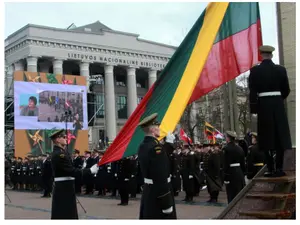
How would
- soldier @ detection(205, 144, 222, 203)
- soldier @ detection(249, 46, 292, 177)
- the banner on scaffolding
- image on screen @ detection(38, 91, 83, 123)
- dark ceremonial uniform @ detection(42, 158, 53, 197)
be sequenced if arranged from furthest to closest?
image on screen @ detection(38, 91, 83, 123)
the banner on scaffolding
dark ceremonial uniform @ detection(42, 158, 53, 197)
soldier @ detection(205, 144, 222, 203)
soldier @ detection(249, 46, 292, 177)

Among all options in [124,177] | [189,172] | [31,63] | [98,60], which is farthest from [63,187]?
[98,60]

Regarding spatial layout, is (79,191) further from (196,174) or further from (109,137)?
(109,137)

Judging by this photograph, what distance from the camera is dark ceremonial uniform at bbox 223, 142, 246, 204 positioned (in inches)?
326

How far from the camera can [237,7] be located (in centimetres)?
743

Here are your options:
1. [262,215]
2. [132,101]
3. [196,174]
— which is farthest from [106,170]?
[132,101]

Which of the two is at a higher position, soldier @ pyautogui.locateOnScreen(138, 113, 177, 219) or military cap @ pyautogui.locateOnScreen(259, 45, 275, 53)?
military cap @ pyautogui.locateOnScreen(259, 45, 275, 53)

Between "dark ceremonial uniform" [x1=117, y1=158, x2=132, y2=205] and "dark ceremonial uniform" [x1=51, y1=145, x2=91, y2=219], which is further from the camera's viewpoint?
"dark ceremonial uniform" [x1=117, y1=158, x2=132, y2=205]

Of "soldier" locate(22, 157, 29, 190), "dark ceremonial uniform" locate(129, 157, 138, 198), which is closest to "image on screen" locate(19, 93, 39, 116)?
"soldier" locate(22, 157, 29, 190)

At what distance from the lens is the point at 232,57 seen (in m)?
7.40

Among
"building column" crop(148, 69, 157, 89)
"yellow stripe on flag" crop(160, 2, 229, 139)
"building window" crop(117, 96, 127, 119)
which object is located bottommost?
"yellow stripe on flag" crop(160, 2, 229, 139)

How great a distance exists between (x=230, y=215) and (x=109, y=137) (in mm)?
39204

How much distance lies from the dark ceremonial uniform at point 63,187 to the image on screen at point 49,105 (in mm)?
21246

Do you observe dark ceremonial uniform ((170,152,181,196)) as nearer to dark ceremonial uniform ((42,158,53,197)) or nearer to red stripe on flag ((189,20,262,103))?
dark ceremonial uniform ((42,158,53,197))

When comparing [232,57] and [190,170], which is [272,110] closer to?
[232,57]
